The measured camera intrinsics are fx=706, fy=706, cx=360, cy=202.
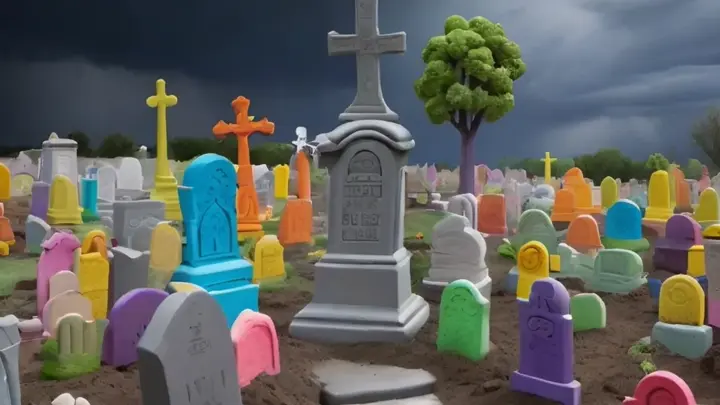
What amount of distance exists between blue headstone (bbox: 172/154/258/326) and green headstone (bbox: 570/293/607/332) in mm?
2786

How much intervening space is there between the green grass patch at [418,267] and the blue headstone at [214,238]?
2444 millimetres

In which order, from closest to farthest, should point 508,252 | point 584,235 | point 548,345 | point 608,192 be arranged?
1. point 548,345
2. point 584,235
3. point 508,252
4. point 608,192

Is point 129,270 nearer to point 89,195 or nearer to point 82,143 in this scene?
point 89,195

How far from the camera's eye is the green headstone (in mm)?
6109

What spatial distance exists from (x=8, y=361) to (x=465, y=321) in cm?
334

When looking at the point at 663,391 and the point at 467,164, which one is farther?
the point at 467,164

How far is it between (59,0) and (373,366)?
679 inches

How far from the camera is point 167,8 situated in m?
19.8

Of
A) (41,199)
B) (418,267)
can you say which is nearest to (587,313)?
(418,267)

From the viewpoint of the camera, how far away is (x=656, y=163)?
56.5 feet

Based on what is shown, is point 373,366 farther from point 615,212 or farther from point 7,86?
point 7,86

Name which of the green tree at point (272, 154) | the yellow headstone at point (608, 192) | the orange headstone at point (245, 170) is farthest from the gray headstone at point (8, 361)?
the green tree at point (272, 154)

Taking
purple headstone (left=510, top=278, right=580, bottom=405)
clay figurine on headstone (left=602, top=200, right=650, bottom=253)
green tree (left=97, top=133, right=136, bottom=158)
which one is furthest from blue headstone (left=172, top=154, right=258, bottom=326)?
green tree (left=97, top=133, right=136, bottom=158)

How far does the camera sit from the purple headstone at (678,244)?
7574 mm
